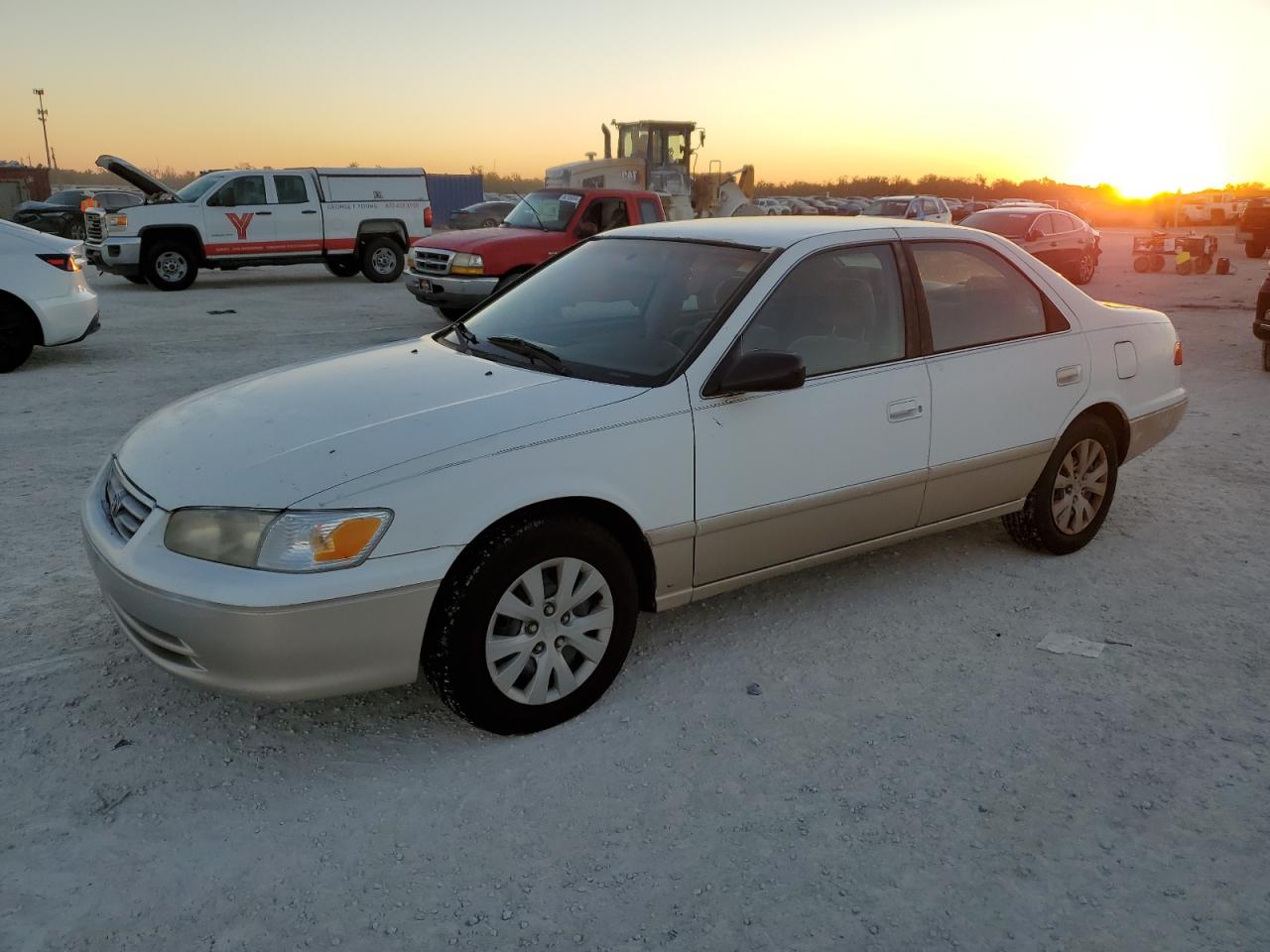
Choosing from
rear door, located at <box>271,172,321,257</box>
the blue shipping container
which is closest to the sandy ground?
rear door, located at <box>271,172,321,257</box>

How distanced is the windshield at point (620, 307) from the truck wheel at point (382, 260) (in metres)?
15.0

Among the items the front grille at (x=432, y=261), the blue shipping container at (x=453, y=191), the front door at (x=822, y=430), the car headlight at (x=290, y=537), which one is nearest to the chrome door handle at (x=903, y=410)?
the front door at (x=822, y=430)

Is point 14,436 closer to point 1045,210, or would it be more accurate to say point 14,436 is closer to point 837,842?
point 837,842

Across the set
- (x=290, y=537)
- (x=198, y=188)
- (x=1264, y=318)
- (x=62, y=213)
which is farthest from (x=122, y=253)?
(x=1264, y=318)

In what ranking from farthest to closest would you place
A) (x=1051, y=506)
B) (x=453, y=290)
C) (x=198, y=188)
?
(x=198, y=188), (x=453, y=290), (x=1051, y=506)

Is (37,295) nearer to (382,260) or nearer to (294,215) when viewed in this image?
(294,215)

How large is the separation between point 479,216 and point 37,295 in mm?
24544

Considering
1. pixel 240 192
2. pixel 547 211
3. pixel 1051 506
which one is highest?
pixel 240 192

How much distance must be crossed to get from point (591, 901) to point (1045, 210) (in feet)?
62.5

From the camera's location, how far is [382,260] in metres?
18.8

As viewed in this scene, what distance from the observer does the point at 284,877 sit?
8.41ft

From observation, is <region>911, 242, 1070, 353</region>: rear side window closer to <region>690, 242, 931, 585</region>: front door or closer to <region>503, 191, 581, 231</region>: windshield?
<region>690, 242, 931, 585</region>: front door

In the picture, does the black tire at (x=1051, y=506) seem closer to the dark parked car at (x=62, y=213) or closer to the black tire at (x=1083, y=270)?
the black tire at (x=1083, y=270)

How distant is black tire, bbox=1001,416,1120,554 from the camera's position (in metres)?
4.59
